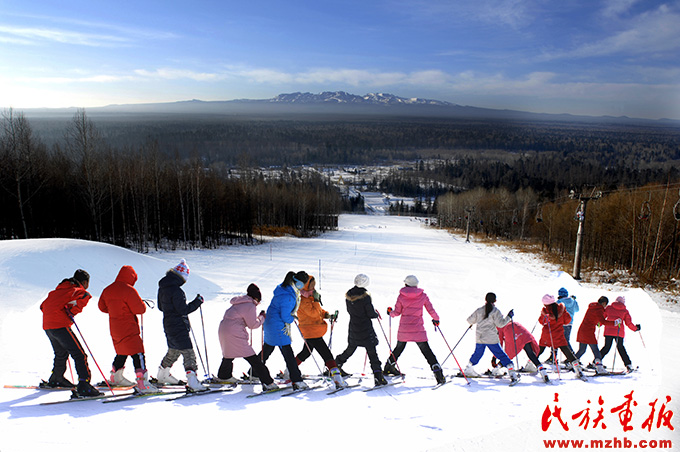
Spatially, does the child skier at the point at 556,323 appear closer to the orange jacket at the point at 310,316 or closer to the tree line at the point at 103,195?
the orange jacket at the point at 310,316

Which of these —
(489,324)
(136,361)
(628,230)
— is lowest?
(628,230)

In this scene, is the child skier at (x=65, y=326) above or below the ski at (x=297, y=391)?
above

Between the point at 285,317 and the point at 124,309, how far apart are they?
2.04 m

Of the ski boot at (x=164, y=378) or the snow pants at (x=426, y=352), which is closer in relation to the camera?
the ski boot at (x=164, y=378)

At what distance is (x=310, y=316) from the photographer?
5.55 m

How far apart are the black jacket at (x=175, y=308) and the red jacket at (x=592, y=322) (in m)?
6.61

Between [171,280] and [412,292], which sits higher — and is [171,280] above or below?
above

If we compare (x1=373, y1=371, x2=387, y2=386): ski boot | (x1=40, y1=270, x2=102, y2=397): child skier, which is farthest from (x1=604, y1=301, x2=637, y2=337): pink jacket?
(x1=40, y1=270, x2=102, y2=397): child skier

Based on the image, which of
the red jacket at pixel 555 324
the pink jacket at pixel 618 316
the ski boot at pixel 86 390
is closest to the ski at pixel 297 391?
the ski boot at pixel 86 390

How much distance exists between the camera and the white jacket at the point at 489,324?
231 inches

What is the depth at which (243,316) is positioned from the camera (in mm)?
5055

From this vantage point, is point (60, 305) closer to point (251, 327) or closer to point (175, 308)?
point (175, 308)

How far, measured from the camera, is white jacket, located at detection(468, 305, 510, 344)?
5872 mm

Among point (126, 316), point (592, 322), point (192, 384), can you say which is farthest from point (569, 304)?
point (126, 316)
